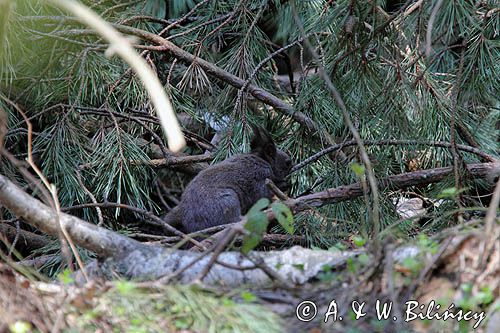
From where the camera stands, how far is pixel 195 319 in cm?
223

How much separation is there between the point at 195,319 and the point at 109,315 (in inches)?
10.7

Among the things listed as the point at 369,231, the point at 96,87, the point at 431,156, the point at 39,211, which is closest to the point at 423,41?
the point at 431,156

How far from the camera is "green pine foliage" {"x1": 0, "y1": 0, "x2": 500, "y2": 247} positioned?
3748 millimetres

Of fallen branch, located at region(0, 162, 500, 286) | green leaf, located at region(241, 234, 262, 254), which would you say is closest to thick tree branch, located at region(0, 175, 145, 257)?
fallen branch, located at region(0, 162, 500, 286)

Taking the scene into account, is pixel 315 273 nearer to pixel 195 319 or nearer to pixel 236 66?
pixel 195 319

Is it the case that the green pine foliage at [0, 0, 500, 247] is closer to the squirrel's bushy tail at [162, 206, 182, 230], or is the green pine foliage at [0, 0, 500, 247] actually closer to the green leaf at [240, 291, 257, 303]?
the squirrel's bushy tail at [162, 206, 182, 230]

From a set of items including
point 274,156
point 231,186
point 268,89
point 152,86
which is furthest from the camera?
point 268,89

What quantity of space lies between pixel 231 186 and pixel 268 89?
0.89 metres

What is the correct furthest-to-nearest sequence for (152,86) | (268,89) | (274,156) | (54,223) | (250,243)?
(268,89)
(274,156)
(54,223)
(250,243)
(152,86)

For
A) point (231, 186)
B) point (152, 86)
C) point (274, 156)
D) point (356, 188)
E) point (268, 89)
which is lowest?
point (231, 186)

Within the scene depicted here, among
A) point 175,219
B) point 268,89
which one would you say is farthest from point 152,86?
point 268,89

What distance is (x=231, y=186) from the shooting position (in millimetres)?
4652

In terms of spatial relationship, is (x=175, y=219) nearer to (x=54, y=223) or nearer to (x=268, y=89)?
(x=268, y=89)

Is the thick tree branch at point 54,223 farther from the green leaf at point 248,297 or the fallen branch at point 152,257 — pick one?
the green leaf at point 248,297
